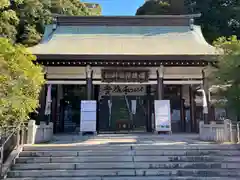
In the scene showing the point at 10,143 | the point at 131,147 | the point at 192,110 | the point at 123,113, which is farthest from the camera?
the point at 123,113

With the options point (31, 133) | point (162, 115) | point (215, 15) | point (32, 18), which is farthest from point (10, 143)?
point (215, 15)

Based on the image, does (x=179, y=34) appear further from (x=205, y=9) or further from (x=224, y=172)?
(x=205, y=9)

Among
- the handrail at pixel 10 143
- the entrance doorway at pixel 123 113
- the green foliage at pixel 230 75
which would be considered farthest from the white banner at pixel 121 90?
the handrail at pixel 10 143

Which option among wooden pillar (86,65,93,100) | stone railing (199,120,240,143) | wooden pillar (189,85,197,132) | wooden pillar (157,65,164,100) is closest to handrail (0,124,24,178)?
wooden pillar (86,65,93,100)

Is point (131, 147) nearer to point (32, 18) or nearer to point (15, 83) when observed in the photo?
point (15, 83)

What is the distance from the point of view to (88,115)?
9367 mm

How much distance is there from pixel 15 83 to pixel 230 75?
5307 mm

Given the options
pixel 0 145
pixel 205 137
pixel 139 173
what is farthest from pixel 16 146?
pixel 205 137

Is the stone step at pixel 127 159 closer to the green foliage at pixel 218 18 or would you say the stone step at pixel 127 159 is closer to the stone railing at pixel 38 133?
the stone railing at pixel 38 133

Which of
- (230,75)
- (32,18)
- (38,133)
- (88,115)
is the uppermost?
(32,18)

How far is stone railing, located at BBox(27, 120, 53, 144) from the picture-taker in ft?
24.2

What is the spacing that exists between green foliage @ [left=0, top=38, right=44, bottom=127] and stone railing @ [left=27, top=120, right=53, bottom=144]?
4.66 feet

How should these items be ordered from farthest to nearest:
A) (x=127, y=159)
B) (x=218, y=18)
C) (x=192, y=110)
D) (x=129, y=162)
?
(x=218, y=18)
(x=192, y=110)
(x=127, y=159)
(x=129, y=162)

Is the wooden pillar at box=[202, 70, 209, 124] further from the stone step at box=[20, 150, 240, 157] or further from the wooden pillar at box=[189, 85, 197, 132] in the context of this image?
the stone step at box=[20, 150, 240, 157]
